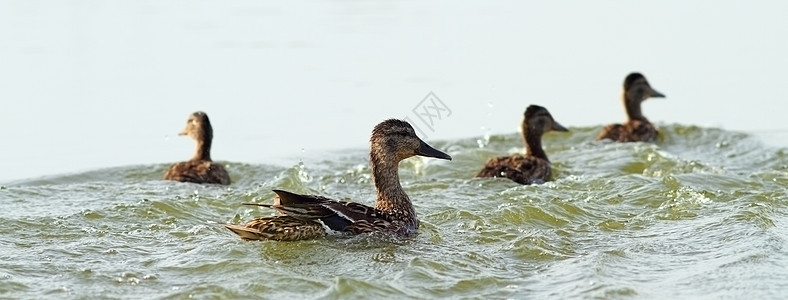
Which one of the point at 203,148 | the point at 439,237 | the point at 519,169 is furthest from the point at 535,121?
the point at 439,237

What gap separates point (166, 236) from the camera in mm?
11164

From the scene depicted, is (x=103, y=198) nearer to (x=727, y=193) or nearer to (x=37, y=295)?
(x=37, y=295)

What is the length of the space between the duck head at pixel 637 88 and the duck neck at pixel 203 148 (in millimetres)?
5667

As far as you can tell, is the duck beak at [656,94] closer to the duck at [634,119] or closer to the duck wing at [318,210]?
the duck at [634,119]

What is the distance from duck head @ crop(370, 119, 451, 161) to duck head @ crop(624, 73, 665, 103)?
669 centimetres

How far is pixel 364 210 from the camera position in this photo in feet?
35.5

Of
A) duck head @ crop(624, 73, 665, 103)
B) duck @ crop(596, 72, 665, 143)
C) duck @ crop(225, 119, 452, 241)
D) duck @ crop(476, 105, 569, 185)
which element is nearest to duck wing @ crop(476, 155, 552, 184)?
duck @ crop(476, 105, 569, 185)

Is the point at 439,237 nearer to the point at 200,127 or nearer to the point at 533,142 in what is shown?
the point at 533,142

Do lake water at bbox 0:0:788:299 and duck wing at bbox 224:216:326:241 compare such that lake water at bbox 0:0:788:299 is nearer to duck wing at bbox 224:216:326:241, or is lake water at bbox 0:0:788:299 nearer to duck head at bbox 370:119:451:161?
duck wing at bbox 224:216:326:241

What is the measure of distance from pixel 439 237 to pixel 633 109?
7.27m

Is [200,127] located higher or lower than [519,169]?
higher

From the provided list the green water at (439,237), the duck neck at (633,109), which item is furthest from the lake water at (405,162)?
the duck neck at (633,109)

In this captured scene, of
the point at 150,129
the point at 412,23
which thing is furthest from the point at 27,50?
the point at 412,23

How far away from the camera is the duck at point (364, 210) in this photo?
34.1 feet
